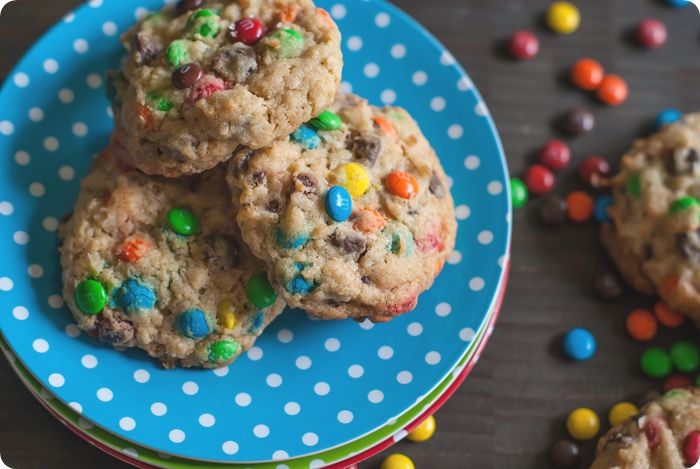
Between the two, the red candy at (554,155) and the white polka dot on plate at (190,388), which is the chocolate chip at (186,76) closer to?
the white polka dot on plate at (190,388)

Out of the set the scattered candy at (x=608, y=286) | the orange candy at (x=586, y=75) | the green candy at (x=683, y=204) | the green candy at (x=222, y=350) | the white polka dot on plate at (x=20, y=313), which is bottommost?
the scattered candy at (x=608, y=286)

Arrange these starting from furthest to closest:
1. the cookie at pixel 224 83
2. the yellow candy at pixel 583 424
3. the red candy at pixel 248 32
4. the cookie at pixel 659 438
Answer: the yellow candy at pixel 583 424 < the cookie at pixel 659 438 < the red candy at pixel 248 32 < the cookie at pixel 224 83

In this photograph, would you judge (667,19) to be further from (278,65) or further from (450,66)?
(278,65)

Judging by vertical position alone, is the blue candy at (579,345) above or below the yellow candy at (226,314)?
below

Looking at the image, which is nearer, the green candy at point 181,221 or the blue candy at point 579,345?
the green candy at point 181,221

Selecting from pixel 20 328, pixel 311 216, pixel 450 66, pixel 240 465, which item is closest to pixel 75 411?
pixel 20 328

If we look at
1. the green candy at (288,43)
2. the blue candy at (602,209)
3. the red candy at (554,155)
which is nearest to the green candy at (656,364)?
the blue candy at (602,209)

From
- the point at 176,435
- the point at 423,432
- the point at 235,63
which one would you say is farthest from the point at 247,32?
the point at 423,432
